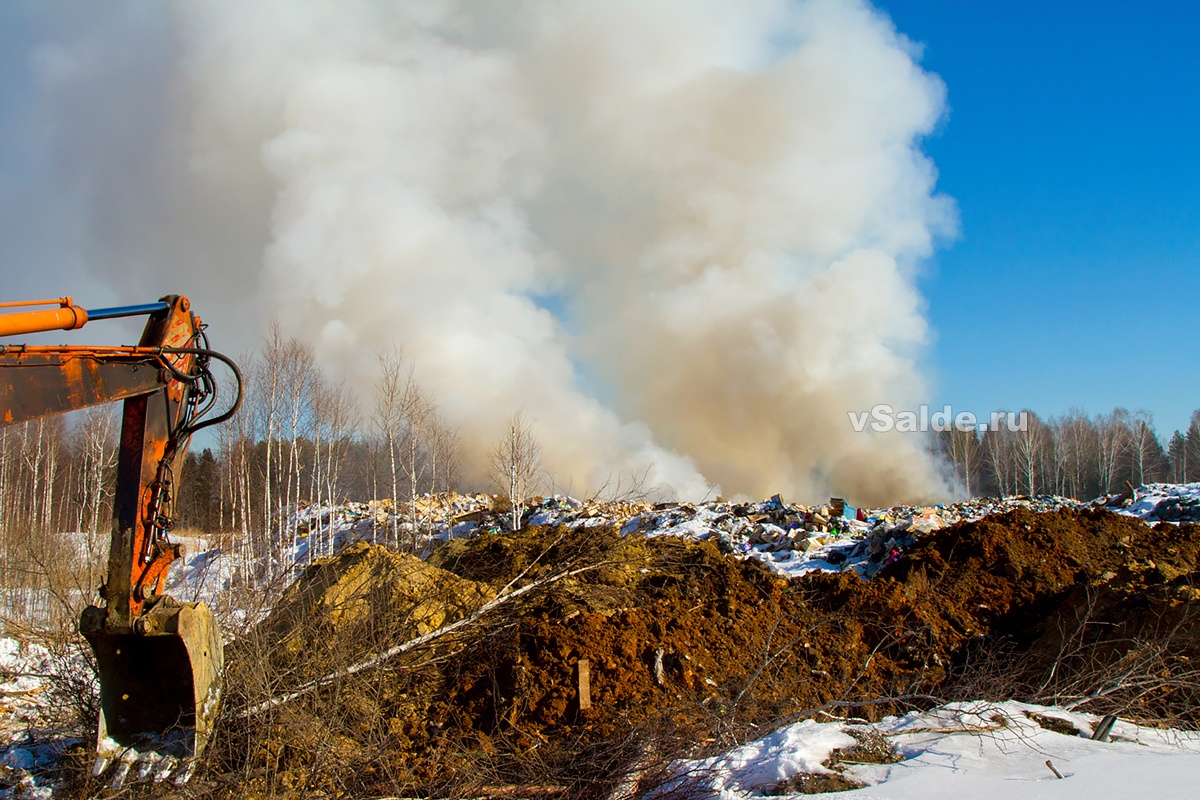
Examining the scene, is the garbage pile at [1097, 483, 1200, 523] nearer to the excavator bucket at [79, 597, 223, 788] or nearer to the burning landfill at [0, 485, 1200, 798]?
the burning landfill at [0, 485, 1200, 798]

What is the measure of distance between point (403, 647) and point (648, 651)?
2.54 meters

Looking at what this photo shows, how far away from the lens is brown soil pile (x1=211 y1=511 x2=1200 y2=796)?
19.8ft

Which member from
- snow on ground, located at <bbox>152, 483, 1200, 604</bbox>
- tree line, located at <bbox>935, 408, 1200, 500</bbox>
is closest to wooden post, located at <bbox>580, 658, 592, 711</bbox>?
snow on ground, located at <bbox>152, 483, 1200, 604</bbox>

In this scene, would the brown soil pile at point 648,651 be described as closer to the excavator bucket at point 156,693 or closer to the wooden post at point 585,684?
the wooden post at point 585,684

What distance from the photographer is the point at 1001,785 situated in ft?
16.0

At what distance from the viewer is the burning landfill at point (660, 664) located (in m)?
5.78

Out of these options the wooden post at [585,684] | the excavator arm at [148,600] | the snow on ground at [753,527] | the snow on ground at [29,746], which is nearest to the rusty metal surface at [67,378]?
the excavator arm at [148,600]

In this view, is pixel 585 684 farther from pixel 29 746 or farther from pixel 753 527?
pixel 753 527

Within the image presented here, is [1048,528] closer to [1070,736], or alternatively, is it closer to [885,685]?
[885,685]

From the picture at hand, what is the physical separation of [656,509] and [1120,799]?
18740 millimetres

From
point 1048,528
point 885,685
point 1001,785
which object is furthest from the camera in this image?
point 1048,528

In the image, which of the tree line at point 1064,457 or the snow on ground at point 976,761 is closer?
the snow on ground at point 976,761

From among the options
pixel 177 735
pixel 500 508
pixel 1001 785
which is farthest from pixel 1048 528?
pixel 500 508

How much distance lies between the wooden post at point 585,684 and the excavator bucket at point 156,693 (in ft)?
10.4
